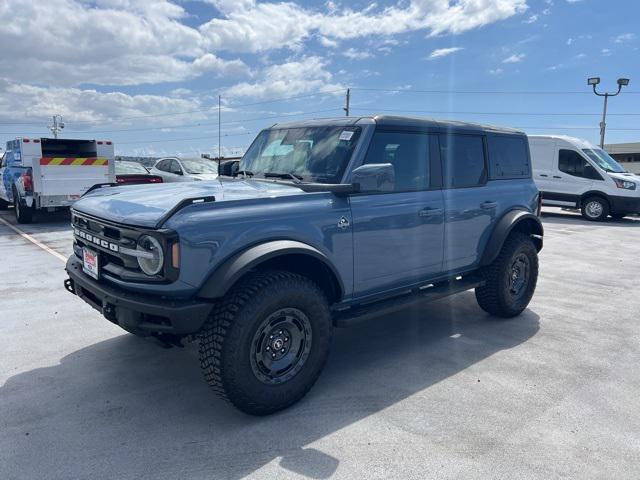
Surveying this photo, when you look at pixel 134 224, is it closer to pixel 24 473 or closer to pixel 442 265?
pixel 24 473

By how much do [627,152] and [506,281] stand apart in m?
56.5

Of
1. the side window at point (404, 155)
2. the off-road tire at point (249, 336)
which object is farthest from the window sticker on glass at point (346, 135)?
the off-road tire at point (249, 336)

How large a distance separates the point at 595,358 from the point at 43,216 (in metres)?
14.0

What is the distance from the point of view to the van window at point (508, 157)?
5.13 meters

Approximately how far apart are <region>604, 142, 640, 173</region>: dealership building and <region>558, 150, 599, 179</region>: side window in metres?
41.6

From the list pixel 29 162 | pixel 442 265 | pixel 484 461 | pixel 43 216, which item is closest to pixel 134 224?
pixel 484 461

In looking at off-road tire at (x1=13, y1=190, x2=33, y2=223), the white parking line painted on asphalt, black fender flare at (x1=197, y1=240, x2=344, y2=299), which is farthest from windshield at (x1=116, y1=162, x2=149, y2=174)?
black fender flare at (x1=197, y1=240, x2=344, y2=299)

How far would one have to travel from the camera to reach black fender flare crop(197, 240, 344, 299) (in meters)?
2.87

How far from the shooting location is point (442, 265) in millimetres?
4480

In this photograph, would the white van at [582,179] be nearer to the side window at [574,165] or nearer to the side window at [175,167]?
the side window at [574,165]

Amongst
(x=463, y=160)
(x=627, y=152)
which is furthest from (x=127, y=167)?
(x=627, y=152)

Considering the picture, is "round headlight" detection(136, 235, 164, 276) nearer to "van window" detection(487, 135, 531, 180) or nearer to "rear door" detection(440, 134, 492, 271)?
"rear door" detection(440, 134, 492, 271)

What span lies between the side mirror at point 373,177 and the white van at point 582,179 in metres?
13.3

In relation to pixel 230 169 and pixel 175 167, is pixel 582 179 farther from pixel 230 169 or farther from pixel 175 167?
pixel 230 169
